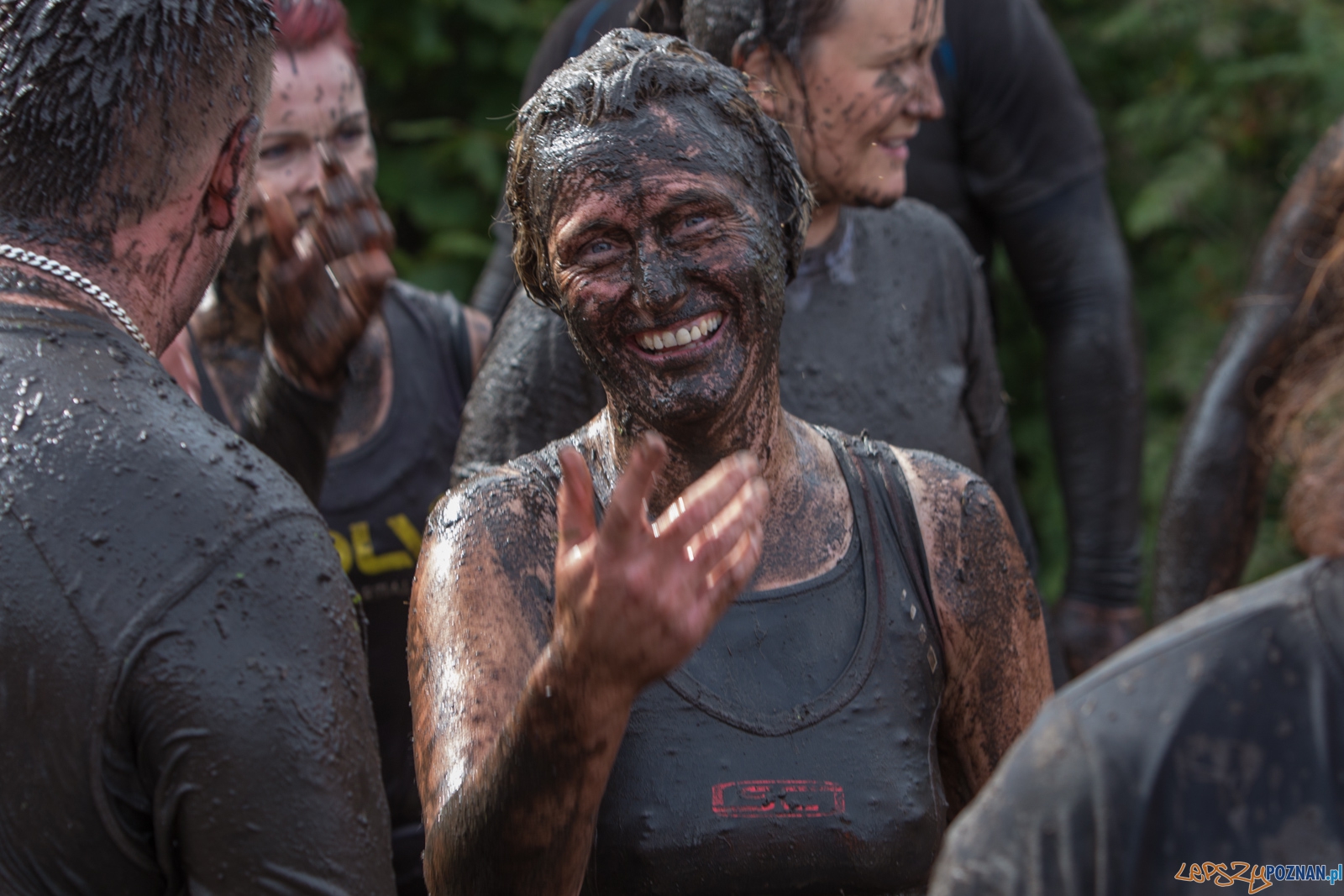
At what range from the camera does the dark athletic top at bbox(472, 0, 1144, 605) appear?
13.3 ft

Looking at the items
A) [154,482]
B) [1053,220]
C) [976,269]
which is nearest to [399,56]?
[1053,220]

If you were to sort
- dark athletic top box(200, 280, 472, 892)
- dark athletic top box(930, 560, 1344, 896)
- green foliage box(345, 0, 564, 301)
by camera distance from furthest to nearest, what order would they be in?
1. green foliage box(345, 0, 564, 301)
2. dark athletic top box(200, 280, 472, 892)
3. dark athletic top box(930, 560, 1344, 896)

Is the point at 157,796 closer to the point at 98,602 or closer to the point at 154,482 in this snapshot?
the point at 98,602

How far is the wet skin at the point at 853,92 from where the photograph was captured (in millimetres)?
2908

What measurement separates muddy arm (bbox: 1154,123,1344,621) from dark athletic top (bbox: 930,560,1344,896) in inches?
81.7

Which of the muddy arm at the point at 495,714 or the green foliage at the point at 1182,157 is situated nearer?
the muddy arm at the point at 495,714

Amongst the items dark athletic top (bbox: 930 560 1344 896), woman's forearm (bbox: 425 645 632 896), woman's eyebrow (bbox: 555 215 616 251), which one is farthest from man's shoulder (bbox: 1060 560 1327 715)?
woman's eyebrow (bbox: 555 215 616 251)

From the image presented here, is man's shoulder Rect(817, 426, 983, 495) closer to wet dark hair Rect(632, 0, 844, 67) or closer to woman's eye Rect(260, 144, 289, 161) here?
wet dark hair Rect(632, 0, 844, 67)

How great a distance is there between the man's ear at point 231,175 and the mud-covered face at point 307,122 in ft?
4.47

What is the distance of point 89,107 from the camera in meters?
1.76

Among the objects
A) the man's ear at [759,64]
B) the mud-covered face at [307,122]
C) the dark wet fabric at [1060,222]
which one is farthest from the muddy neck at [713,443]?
the dark wet fabric at [1060,222]

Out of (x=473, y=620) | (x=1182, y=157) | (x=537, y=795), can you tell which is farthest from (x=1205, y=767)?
(x=1182, y=157)

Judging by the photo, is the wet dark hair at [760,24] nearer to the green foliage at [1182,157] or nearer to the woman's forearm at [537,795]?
the woman's forearm at [537,795]

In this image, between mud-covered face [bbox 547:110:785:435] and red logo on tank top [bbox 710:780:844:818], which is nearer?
red logo on tank top [bbox 710:780:844:818]
